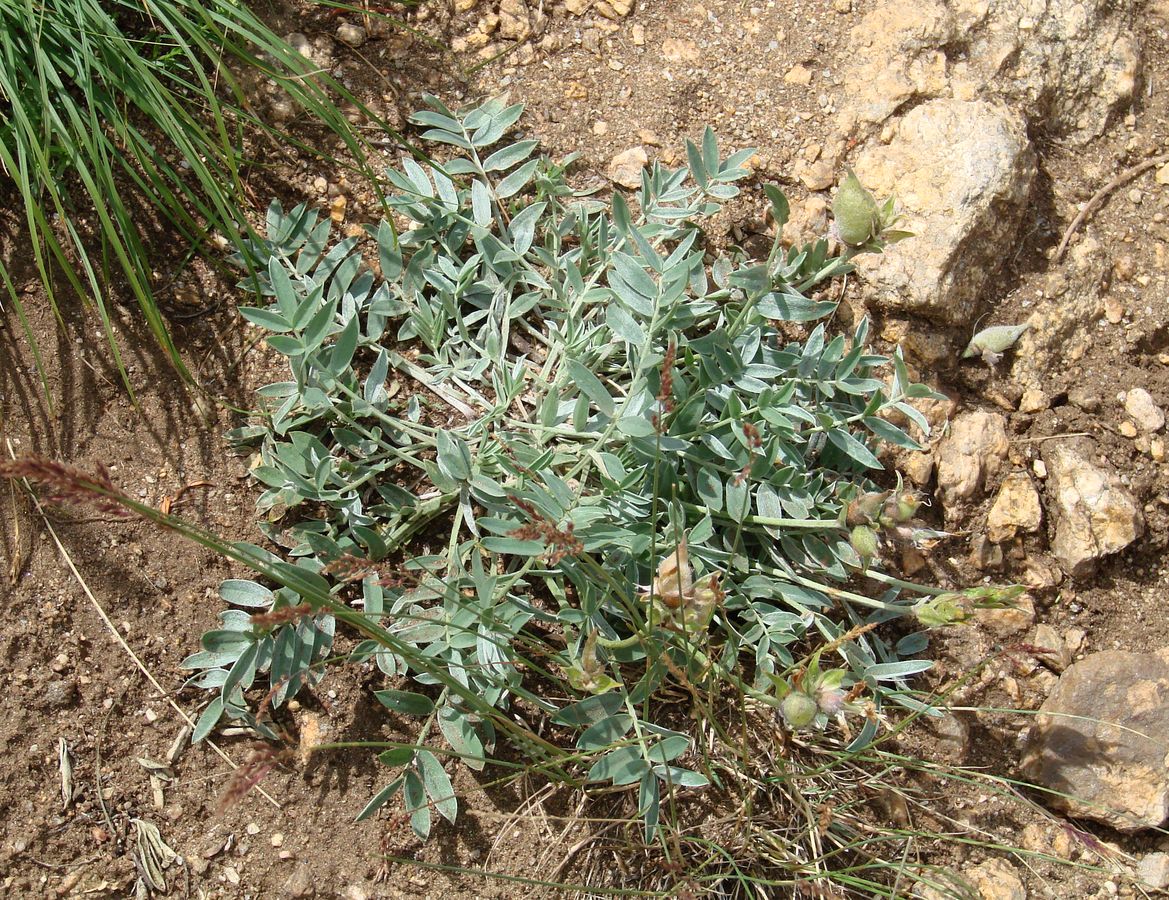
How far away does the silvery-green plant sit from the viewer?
239 centimetres

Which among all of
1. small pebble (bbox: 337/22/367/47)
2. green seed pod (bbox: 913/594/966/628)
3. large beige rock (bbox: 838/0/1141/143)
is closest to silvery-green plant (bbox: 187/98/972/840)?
green seed pod (bbox: 913/594/966/628)

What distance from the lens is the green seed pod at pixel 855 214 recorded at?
7.66 feet

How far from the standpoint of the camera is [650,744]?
2.48 m

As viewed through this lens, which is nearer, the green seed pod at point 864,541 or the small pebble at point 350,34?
the green seed pod at point 864,541

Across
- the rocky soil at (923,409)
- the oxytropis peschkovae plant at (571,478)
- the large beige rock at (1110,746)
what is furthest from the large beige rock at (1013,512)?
the large beige rock at (1110,746)

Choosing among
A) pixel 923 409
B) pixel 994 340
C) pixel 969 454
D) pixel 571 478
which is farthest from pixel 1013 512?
pixel 571 478

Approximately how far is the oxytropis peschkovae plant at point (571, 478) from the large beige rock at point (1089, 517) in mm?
500

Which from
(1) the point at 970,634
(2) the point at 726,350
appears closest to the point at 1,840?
(2) the point at 726,350

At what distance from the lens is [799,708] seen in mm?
2178

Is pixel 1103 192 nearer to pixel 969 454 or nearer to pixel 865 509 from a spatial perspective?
→ pixel 969 454

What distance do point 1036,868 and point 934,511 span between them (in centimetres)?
102

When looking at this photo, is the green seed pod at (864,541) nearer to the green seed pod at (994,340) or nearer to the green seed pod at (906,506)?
the green seed pod at (906,506)

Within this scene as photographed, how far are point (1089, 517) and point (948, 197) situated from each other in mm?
1024

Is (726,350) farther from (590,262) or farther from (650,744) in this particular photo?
(650,744)
